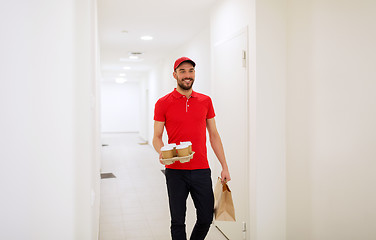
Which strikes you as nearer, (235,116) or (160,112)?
(160,112)

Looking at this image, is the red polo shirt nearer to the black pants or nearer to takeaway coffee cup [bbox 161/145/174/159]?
the black pants

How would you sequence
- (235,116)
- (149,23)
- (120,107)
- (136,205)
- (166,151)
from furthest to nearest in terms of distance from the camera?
(120,107), (149,23), (136,205), (235,116), (166,151)

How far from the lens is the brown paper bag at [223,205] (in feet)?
8.17

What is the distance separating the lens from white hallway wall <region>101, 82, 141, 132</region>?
1845 cm

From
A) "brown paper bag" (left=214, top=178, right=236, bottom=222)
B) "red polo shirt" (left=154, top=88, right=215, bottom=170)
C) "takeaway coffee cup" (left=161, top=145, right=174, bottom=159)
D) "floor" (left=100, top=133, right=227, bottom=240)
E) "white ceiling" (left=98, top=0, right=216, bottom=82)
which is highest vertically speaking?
"white ceiling" (left=98, top=0, right=216, bottom=82)

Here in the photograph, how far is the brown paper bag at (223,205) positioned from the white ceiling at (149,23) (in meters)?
2.47

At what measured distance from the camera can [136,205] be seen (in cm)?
480

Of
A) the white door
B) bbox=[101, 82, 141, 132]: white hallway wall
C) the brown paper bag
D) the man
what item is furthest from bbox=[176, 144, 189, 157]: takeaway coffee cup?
bbox=[101, 82, 141, 132]: white hallway wall

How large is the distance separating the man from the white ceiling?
1.97 meters

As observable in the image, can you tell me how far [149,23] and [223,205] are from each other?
3.57m
